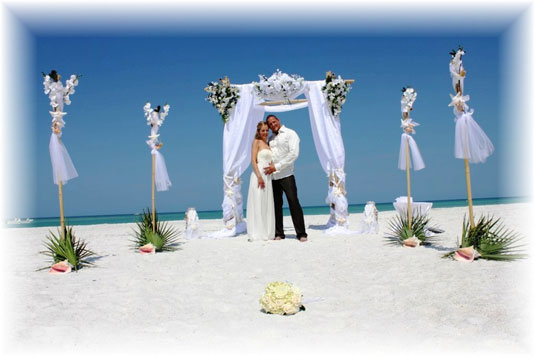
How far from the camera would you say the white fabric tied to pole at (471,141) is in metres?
5.85

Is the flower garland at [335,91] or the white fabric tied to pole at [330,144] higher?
the flower garland at [335,91]

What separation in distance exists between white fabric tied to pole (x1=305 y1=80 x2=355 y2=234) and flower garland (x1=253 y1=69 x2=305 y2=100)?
11.5 inches

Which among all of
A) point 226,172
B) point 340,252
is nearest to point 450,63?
point 340,252

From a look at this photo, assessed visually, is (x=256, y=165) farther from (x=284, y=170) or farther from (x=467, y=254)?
(x=467, y=254)

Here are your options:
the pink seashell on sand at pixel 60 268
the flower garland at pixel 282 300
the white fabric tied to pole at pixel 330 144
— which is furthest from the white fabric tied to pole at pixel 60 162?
the white fabric tied to pole at pixel 330 144

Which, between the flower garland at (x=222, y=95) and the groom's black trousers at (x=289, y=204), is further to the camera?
the flower garland at (x=222, y=95)

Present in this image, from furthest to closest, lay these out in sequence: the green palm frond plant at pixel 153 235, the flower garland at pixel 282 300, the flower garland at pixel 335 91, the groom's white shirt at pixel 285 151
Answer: the flower garland at pixel 335 91 → the groom's white shirt at pixel 285 151 → the green palm frond plant at pixel 153 235 → the flower garland at pixel 282 300

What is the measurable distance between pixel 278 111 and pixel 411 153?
3467mm

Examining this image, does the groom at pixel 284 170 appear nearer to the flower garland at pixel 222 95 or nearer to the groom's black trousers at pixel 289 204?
the groom's black trousers at pixel 289 204

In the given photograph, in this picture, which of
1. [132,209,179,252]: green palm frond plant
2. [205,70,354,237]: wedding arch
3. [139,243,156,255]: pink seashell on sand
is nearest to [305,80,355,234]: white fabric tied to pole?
[205,70,354,237]: wedding arch

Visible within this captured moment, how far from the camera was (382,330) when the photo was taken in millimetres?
3695

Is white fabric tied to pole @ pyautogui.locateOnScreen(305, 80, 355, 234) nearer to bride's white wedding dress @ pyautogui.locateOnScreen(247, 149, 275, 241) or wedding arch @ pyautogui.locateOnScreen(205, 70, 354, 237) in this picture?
wedding arch @ pyautogui.locateOnScreen(205, 70, 354, 237)

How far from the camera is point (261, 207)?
Result: 900cm

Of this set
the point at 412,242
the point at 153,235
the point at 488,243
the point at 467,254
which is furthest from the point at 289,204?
the point at 488,243
